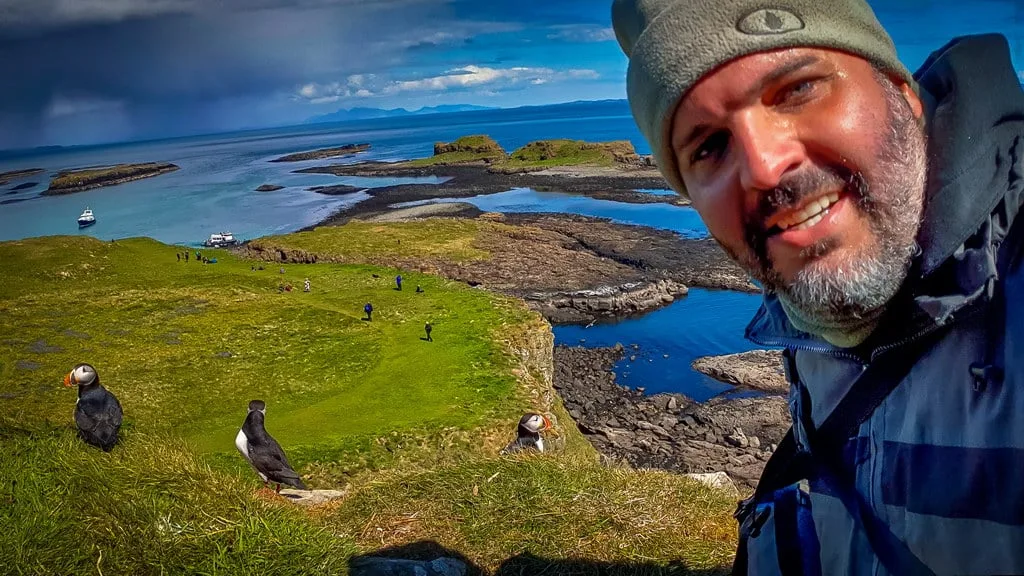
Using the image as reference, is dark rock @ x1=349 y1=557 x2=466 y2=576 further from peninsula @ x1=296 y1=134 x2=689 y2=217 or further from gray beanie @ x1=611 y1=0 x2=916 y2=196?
peninsula @ x1=296 y1=134 x2=689 y2=217

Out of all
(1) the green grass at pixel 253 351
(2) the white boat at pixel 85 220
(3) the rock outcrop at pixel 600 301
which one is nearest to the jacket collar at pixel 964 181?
(1) the green grass at pixel 253 351

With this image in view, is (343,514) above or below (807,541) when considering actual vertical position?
below

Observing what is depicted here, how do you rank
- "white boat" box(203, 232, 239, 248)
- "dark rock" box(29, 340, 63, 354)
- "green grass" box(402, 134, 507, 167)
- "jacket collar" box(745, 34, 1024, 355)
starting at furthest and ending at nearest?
1. "green grass" box(402, 134, 507, 167)
2. "white boat" box(203, 232, 239, 248)
3. "dark rock" box(29, 340, 63, 354)
4. "jacket collar" box(745, 34, 1024, 355)

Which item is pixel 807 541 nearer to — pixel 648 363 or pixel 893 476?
pixel 893 476

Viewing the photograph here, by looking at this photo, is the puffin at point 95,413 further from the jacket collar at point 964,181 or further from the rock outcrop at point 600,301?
the rock outcrop at point 600,301

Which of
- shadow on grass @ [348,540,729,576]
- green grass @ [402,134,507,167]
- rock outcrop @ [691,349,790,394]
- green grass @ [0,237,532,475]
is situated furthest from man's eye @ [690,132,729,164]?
green grass @ [402,134,507,167]

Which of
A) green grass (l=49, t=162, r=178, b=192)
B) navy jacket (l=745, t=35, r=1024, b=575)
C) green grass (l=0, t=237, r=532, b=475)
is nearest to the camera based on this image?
navy jacket (l=745, t=35, r=1024, b=575)

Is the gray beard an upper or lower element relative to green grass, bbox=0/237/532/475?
upper

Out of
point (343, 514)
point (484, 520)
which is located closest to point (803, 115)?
point (484, 520)
